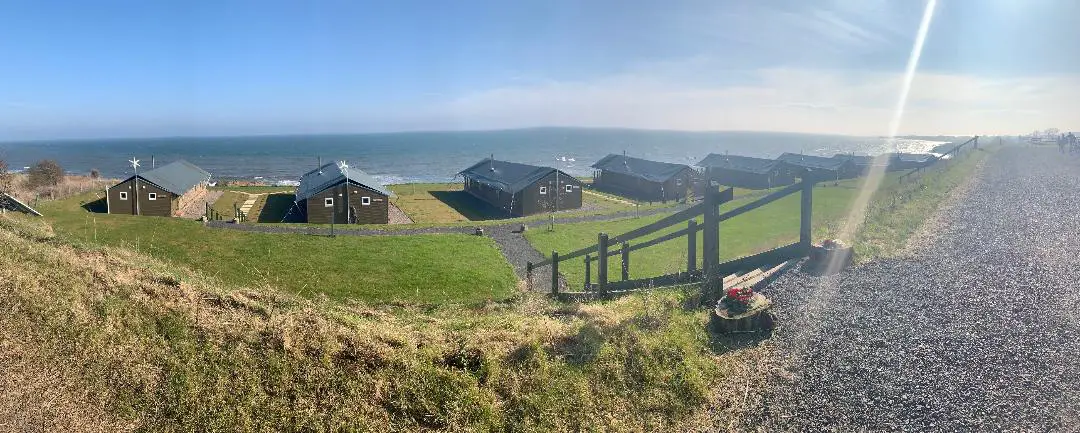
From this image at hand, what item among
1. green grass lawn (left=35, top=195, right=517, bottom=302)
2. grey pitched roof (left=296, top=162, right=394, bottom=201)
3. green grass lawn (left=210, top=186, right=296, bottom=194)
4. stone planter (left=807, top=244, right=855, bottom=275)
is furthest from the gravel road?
green grass lawn (left=210, top=186, right=296, bottom=194)

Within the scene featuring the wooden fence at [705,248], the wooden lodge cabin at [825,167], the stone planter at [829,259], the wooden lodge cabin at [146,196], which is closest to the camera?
the wooden fence at [705,248]

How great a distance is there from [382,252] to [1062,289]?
25985 millimetres

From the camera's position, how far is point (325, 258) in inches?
1073

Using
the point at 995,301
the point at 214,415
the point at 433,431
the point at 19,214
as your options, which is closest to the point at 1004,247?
the point at 995,301

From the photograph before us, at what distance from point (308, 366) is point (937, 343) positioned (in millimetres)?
12621

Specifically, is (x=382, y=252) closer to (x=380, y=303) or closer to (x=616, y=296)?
(x=380, y=303)

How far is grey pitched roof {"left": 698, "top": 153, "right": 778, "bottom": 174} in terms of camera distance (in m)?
71.6

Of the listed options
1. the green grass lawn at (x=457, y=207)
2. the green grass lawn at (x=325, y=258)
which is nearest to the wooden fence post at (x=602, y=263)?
the green grass lawn at (x=325, y=258)

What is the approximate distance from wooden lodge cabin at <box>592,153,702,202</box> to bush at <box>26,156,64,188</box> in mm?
59073

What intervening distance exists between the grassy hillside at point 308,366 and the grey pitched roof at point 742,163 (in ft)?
210

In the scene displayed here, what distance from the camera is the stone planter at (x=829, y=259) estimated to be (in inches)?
684

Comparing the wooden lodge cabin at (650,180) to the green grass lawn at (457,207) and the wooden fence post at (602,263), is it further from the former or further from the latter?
the wooden fence post at (602,263)

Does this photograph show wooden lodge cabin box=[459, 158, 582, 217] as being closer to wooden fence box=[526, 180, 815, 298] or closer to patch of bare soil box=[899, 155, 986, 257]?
patch of bare soil box=[899, 155, 986, 257]

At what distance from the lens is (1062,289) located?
15.1 m
